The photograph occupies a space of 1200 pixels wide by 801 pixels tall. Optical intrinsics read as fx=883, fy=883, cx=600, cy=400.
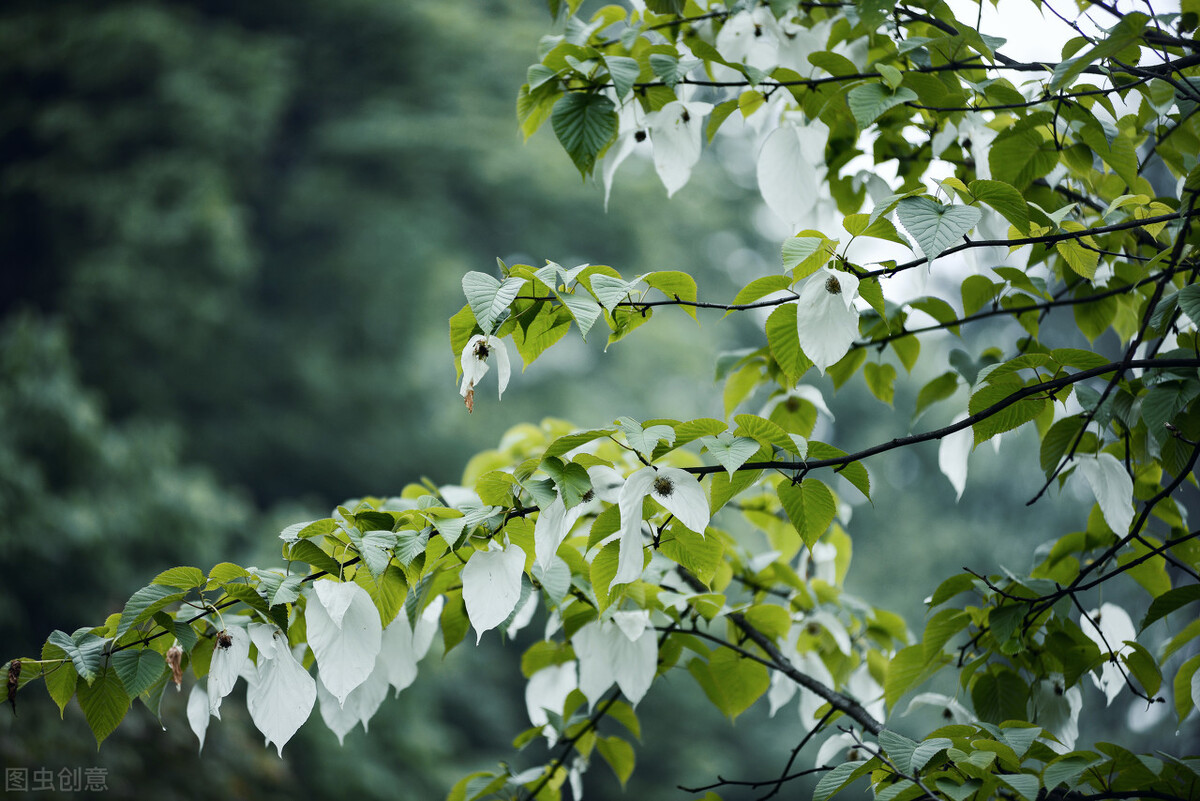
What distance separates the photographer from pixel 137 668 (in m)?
0.71

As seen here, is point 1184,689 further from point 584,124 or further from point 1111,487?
point 584,124

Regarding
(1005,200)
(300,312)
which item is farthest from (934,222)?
(300,312)

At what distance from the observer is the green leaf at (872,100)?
31.8 inches

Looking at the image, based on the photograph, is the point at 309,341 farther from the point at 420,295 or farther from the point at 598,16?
the point at 598,16

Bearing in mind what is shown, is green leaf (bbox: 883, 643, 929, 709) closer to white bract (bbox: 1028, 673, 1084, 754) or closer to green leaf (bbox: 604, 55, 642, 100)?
white bract (bbox: 1028, 673, 1084, 754)

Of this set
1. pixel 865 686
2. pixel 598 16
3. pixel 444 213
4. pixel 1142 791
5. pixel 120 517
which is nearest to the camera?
pixel 1142 791

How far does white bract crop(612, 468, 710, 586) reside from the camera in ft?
2.25

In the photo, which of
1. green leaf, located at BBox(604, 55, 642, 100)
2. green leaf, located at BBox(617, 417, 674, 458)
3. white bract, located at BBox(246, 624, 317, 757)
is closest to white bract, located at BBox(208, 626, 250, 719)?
white bract, located at BBox(246, 624, 317, 757)

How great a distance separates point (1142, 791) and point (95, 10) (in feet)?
18.8

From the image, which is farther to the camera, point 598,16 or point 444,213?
point 444,213

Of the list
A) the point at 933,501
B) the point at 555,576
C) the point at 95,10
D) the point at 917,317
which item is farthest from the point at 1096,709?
the point at 95,10

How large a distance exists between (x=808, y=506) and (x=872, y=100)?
0.39m

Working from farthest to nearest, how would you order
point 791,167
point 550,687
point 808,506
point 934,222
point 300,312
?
point 300,312 < point 550,687 < point 791,167 < point 808,506 < point 934,222

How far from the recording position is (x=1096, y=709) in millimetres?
4902
